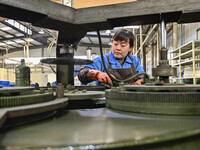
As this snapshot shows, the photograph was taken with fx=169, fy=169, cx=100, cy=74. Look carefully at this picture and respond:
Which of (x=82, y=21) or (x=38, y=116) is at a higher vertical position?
(x=82, y=21)

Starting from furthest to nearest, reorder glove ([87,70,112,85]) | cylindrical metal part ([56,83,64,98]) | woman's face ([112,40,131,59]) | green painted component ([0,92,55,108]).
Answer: woman's face ([112,40,131,59])
glove ([87,70,112,85])
cylindrical metal part ([56,83,64,98])
green painted component ([0,92,55,108])

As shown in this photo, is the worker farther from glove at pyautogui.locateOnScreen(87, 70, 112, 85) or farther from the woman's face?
glove at pyautogui.locateOnScreen(87, 70, 112, 85)

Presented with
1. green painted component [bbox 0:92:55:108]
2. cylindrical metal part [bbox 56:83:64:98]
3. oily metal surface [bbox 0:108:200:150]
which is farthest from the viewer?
cylindrical metal part [bbox 56:83:64:98]

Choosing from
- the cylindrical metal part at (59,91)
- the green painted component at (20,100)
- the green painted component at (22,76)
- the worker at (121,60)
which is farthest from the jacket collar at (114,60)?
the green painted component at (20,100)

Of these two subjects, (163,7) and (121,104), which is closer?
(121,104)

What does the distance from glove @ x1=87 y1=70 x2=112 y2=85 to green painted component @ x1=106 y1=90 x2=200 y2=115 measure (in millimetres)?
1082

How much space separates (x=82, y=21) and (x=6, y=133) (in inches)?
28.3

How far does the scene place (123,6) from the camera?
90cm

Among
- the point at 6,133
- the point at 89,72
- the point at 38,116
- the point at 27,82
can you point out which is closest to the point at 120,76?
the point at 89,72

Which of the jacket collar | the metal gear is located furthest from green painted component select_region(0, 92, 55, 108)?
the jacket collar

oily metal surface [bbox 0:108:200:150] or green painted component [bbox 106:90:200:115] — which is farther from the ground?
green painted component [bbox 106:90:200:115]

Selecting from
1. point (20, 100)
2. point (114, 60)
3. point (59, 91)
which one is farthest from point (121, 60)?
point (20, 100)

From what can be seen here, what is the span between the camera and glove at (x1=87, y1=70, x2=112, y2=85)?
1758 mm

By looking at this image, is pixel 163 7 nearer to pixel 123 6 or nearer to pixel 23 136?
pixel 123 6
